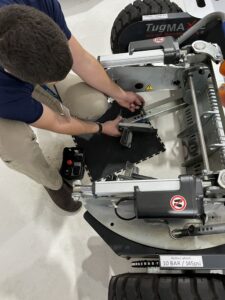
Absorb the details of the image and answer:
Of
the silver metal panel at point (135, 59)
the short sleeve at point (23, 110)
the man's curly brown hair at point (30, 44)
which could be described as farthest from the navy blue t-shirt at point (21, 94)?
the silver metal panel at point (135, 59)

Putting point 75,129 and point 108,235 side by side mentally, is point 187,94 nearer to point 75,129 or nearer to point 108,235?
point 75,129

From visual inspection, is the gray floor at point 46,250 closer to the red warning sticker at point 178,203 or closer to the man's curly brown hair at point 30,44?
the red warning sticker at point 178,203

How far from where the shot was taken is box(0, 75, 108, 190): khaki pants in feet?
3.57

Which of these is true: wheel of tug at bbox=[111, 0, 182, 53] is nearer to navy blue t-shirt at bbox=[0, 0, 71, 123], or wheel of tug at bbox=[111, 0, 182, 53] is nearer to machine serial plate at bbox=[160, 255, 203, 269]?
navy blue t-shirt at bbox=[0, 0, 71, 123]

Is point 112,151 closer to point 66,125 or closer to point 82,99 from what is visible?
point 82,99

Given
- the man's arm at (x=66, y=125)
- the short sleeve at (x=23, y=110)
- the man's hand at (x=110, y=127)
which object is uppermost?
the man's hand at (x=110, y=127)

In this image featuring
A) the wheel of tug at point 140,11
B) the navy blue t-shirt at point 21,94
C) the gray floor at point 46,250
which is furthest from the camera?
the wheel of tug at point 140,11

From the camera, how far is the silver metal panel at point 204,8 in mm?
1410

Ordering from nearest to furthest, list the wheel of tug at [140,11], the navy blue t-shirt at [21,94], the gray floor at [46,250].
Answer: the navy blue t-shirt at [21,94]
the gray floor at [46,250]
the wheel of tug at [140,11]

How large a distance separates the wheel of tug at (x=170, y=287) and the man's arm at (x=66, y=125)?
57 cm

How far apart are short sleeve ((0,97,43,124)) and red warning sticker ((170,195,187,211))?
1.68ft

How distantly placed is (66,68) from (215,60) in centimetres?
64

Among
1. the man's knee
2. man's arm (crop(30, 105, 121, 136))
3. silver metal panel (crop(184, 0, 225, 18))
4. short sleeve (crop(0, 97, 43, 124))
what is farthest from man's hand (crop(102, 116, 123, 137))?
silver metal panel (crop(184, 0, 225, 18))

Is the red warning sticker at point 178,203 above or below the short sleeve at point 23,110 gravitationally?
below
